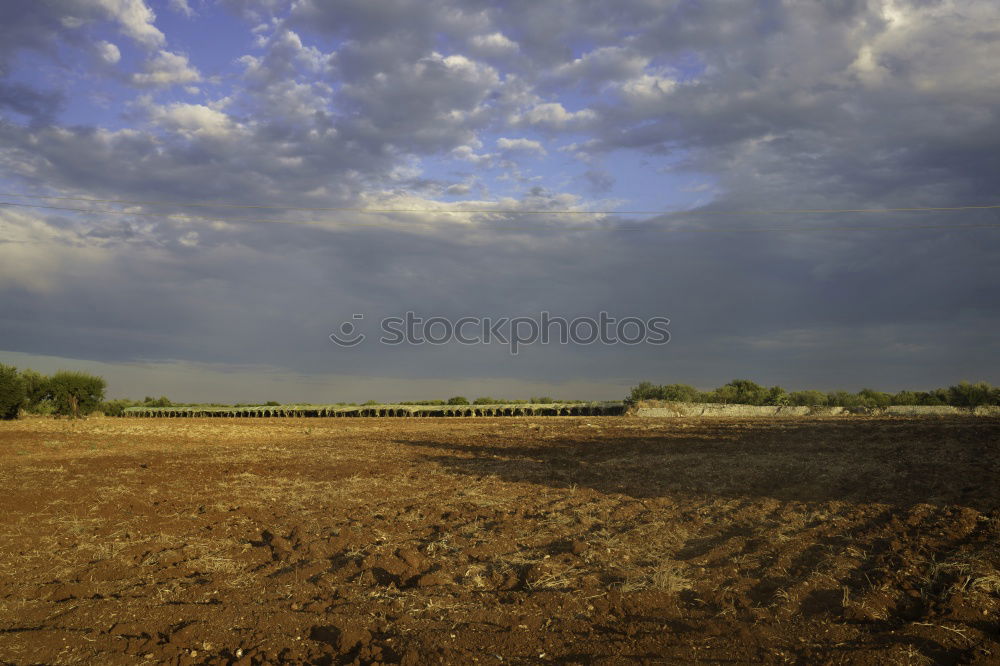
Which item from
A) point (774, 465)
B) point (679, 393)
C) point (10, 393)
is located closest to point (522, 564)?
point (774, 465)

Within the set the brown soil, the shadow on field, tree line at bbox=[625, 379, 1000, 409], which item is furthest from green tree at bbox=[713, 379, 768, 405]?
the brown soil

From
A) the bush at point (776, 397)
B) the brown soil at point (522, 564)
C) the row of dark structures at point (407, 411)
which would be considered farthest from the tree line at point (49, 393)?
the bush at point (776, 397)

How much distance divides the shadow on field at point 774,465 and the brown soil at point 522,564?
0.10 m

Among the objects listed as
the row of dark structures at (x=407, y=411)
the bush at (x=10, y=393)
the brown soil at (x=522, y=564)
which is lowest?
the row of dark structures at (x=407, y=411)

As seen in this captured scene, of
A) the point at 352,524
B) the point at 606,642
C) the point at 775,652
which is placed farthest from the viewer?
the point at 352,524

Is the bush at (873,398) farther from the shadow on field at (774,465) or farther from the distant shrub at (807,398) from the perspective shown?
the shadow on field at (774,465)

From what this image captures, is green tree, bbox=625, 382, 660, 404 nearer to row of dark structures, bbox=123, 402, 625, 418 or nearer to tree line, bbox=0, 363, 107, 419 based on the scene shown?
row of dark structures, bbox=123, 402, 625, 418

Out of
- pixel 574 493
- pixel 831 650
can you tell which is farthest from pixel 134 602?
pixel 574 493

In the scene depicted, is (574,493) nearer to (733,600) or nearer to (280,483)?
(733,600)

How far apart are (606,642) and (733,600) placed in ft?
5.17

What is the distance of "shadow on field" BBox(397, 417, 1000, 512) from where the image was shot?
942 cm

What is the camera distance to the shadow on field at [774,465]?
9.42 meters

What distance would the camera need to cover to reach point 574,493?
11297mm

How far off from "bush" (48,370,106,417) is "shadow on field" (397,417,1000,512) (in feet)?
102
